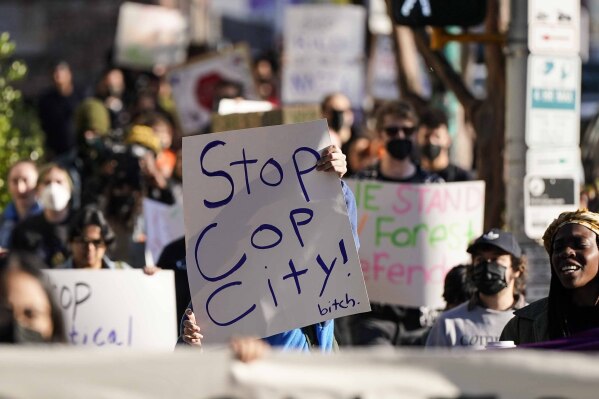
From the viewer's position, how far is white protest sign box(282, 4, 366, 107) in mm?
16609

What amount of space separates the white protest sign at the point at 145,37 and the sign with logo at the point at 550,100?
10404 millimetres

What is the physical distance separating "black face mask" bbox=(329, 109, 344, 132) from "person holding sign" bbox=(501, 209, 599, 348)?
597 centimetres

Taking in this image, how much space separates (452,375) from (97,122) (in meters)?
9.09

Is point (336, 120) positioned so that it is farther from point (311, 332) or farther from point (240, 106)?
point (311, 332)

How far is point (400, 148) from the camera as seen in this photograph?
905 cm

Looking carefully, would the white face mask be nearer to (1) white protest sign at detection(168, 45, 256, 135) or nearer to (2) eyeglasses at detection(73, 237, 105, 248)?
(2) eyeglasses at detection(73, 237, 105, 248)

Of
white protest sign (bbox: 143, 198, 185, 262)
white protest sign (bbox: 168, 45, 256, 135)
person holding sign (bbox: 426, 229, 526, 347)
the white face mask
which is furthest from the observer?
white protest sign (bbox: 168, 45, 256, 135)

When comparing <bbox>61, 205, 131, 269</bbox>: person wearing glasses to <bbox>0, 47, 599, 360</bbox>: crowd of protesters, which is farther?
<bbox>61, 205, 131, 269</bbox>: person wearing glasses

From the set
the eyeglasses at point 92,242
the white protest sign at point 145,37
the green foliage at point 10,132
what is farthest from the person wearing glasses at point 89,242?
the white protest sign at point 145,37

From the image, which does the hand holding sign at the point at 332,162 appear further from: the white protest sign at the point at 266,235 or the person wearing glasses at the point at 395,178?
the person wearing glasses at the point at 395,178

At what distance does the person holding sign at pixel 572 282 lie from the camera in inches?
245

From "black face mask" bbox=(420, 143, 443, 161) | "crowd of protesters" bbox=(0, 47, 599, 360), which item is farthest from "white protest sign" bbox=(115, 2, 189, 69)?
"black face mask" bbox=(420, 143, 443, 161)

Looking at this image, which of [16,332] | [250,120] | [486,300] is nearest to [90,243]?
[250,120]

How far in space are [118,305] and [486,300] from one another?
1.95 meters
